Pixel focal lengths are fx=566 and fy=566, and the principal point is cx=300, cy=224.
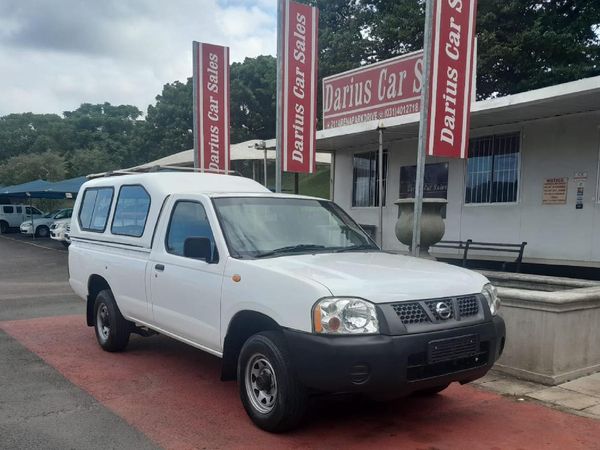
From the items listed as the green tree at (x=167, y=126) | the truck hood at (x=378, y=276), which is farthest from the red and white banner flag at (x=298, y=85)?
the green tree at (x=167, y=126)

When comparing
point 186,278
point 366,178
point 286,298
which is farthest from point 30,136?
point 286,298

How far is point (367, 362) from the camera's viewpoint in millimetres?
3650

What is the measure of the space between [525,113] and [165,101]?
39916mm

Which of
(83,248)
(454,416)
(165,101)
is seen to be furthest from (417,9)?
(165,101)

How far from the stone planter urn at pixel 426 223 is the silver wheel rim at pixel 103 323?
502 centimetres

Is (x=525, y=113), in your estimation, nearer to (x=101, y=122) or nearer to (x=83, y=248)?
(x=83, y=248)

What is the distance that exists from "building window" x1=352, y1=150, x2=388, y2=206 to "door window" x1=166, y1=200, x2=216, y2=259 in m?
9.23

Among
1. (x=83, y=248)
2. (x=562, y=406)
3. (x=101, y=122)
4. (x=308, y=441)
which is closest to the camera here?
(x=308, y=441)

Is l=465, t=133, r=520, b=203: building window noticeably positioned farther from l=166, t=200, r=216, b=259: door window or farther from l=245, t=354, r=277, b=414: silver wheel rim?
l=245, t=354, r=277, b=414: silver wheel rim

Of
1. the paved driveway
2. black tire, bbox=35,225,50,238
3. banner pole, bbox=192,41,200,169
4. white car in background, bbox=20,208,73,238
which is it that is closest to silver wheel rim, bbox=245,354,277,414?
the paved driveway

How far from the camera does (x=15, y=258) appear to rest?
19625 millimetres

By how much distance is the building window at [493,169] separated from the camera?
1117 cm

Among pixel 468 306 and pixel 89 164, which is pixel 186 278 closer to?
pixel 468 306

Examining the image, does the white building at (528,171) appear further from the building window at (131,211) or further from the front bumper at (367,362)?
the front bumper at (367,362)
